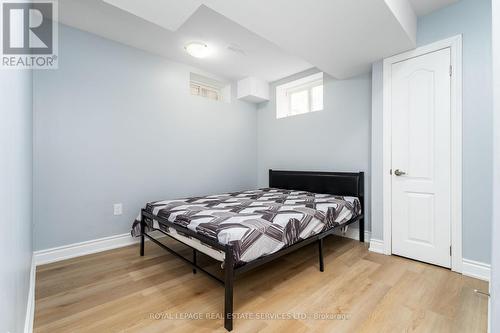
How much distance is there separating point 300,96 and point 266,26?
2.13m

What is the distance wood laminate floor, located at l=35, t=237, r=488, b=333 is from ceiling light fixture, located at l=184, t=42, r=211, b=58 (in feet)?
8.53

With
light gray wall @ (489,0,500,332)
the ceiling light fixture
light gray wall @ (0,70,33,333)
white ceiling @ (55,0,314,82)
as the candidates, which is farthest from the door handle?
light gray wall @ (0,70,33,333)

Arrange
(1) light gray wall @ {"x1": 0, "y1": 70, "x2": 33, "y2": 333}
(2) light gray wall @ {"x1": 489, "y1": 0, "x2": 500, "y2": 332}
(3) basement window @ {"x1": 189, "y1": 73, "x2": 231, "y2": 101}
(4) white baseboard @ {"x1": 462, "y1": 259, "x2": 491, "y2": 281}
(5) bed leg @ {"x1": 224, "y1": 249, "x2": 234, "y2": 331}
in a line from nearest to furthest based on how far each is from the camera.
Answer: (1) light gray wall @ {"x1": 0, "y1": 70, "x2": 33, "y2": 333} < (2) light gray wall @ {"x1": 489, "y1": 0, "x2": 500, "y2": 332} < (5) bed leg @ {"x1": 224, "y1": 249, "x2": 234, "y2": 331} < (4) white baseboard @ {"x1": 462, "y1": 259, "x2": 491, "y2": 281} < (3) basement window @ {"x1": 189, "y1": 73, "x2": 231, "y2": 101}

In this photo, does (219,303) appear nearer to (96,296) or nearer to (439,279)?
(96,296)

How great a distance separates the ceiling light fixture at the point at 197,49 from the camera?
288 cm

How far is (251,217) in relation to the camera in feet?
6.09

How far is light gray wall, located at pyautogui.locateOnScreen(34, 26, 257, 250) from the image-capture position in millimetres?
2377

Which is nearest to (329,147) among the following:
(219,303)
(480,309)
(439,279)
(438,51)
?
(438,51)

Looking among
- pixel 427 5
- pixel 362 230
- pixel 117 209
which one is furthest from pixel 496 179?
pixel 117 209

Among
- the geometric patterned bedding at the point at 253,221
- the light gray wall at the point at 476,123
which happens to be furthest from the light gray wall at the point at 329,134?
the light gray wall at the point at 476,123

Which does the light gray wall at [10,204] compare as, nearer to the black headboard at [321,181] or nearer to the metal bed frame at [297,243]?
the metal bed frame at [297,243]

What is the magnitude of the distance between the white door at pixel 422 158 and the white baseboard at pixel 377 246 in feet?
0.40

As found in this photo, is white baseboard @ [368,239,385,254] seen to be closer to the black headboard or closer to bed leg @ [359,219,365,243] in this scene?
bed leg @ [359,219,365,243]

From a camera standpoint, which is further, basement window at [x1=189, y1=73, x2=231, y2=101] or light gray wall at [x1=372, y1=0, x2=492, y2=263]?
basement window at [x1=189, y1=73, x2=231, y2=101]
